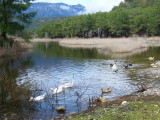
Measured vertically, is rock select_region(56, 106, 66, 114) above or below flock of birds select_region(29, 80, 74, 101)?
below

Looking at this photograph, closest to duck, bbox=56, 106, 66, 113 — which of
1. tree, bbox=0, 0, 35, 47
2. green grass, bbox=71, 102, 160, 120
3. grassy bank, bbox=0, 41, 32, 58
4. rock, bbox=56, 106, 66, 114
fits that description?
rock, bbox=56, 106, 66, 114

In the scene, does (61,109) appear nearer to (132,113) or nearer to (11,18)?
(132,113)

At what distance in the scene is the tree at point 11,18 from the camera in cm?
3453

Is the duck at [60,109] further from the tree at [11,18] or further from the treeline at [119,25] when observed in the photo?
the treeline at [119,25]

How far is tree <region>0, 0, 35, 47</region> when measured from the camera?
1359 inches

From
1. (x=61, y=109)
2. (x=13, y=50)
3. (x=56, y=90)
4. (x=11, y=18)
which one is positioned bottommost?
(x=61, y=109)

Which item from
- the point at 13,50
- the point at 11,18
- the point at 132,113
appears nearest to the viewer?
the point at 132,113

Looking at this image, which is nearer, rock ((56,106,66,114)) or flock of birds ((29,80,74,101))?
rock ((56,106,66,114))

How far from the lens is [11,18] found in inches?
1465

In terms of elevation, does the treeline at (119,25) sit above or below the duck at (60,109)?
above

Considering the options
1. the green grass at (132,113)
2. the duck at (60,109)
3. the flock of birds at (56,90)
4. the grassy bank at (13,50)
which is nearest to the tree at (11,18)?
the grassy bank at (13,50)

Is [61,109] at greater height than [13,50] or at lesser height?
lesser

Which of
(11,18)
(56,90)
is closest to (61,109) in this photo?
(56,90)

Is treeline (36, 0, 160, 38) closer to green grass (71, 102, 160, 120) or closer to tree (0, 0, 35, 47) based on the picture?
tree (0, 0, 35, 47)
